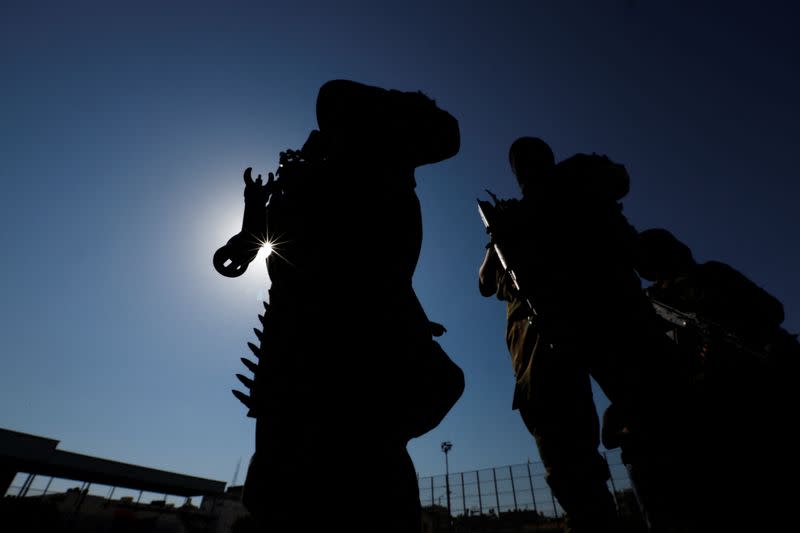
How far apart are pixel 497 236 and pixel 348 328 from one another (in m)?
2.79

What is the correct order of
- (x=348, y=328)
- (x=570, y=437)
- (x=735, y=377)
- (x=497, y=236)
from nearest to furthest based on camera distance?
(x=348, y=328) → (x=570, y=437) → (x=735, y=377) → (x=497, y=236)

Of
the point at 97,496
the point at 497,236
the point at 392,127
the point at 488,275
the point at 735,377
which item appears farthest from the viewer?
the point at 97,496

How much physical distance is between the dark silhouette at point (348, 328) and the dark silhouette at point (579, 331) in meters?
1.49

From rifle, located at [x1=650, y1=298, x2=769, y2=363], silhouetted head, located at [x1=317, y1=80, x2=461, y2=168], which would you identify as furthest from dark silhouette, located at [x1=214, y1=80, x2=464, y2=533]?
rifle, located at [x1=650, y1=298, x2=769, y2=363]

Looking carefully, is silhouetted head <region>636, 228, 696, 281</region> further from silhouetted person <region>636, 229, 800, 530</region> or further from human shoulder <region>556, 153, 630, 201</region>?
human shoulder <region>556, 153, 630, 201</region>

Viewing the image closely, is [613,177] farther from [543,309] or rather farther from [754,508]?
[754,508]

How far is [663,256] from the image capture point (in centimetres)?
573

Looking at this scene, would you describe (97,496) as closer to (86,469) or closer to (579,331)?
(86,469)

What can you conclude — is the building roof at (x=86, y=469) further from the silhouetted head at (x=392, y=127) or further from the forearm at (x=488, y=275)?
the silhouetted head at (x=392, y=127)

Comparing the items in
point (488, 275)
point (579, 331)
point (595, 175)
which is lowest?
point (579, 331)

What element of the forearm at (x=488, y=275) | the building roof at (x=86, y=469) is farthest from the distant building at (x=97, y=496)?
the forearm at (x=488, y=275)

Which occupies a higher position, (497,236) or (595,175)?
(595,175)

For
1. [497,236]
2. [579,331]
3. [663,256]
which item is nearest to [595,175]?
[497,236]

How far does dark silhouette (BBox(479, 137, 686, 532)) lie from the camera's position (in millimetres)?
2074
